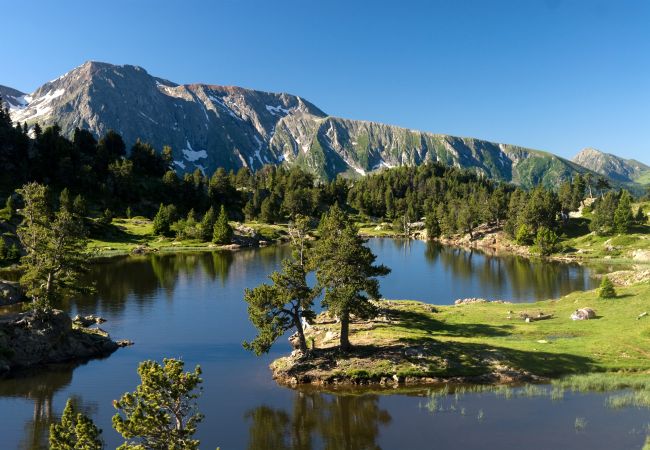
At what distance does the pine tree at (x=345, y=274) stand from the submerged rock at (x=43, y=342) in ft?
96.7

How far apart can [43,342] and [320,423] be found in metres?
35.6

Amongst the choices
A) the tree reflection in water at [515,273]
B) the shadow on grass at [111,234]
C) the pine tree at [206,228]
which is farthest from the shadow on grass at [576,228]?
the shadow on grass at [111,234]

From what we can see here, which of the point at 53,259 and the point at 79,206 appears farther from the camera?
the point at 79,206

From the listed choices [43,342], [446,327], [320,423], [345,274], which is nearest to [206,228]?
[43,342]

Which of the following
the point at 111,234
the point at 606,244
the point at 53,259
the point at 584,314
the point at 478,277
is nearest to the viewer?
the point at 53,259

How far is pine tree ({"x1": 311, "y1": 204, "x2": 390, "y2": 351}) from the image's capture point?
166 feet

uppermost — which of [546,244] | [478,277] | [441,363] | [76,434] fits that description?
[546,244]

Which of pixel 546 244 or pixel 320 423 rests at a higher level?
pixel 546 244

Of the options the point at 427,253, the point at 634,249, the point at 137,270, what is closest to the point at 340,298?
the point at 137,270

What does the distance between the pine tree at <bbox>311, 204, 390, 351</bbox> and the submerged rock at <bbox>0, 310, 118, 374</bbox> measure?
29463 mm

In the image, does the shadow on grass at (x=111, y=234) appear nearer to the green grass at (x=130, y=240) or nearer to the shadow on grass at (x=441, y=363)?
the green grass at (x=130, y=240)

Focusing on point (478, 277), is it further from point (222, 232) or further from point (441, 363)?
point (222, 232)

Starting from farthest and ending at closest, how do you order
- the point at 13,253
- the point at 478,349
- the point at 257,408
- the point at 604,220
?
1. the point at 604,220
2. the point at 13,253
3. the point at 478,349
4. the point at 257,408

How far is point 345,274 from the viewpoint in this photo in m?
51.1
